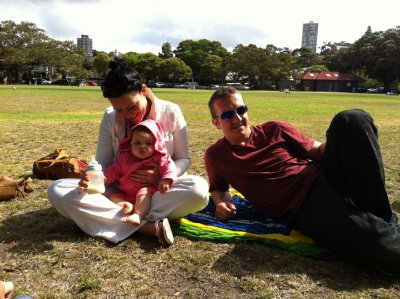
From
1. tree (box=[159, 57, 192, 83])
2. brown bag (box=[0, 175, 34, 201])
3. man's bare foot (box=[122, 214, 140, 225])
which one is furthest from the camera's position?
tree (box=[159, 57, 192, 83])

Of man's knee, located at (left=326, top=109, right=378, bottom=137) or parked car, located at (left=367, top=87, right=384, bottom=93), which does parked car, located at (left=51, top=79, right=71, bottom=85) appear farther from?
man's knee, located at (left=326, top=109, right=378, bottom=137)

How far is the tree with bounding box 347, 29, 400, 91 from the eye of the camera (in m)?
81.1

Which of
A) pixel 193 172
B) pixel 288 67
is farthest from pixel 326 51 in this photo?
pixel 193 172

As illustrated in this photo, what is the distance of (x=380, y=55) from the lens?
82875mm

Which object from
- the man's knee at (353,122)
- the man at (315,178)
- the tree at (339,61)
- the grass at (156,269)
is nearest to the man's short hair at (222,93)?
the man at (315,178)

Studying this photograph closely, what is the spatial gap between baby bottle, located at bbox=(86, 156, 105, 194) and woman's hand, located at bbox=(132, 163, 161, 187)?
1.21 feet

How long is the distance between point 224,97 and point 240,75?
85.1 m

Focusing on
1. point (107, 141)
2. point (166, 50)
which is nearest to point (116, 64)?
point (107, 141)

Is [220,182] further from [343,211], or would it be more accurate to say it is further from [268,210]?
[343,211]

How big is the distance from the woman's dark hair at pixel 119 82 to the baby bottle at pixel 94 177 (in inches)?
23.0

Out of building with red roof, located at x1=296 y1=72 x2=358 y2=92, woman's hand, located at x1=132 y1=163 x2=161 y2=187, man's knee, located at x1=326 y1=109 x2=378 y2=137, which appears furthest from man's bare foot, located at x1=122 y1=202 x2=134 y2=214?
building with red roof, located at x1=296 y1=72 x2=358 y2=92

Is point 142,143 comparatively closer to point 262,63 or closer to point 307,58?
point 262,63

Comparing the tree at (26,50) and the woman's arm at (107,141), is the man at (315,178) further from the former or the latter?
the tree at (26,50)

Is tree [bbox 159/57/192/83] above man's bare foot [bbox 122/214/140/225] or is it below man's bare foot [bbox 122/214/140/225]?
above
